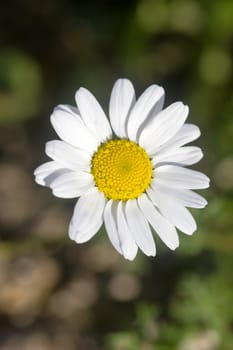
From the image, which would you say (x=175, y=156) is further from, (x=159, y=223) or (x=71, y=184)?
(x=71, y=184)

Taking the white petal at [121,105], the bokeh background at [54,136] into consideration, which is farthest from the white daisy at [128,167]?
the bokeh background at [54,136]

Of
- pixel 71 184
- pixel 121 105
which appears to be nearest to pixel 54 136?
pixel 121 105

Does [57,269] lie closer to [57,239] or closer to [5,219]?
[5,219]

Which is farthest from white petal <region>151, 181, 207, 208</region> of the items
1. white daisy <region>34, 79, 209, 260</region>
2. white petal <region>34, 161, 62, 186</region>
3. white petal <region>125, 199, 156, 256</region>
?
white petal <region>34, 161, 62, 186</region>

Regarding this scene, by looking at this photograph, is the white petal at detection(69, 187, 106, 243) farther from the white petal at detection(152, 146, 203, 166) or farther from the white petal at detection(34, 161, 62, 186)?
the white petal at detection(152, 146, 203, 166)

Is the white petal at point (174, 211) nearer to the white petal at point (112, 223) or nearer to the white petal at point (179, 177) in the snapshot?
the white petal at point (179, 177)

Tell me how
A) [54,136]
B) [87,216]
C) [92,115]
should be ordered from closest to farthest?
[87,216] < [92,115] < [54,136]

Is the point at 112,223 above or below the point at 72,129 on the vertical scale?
below
